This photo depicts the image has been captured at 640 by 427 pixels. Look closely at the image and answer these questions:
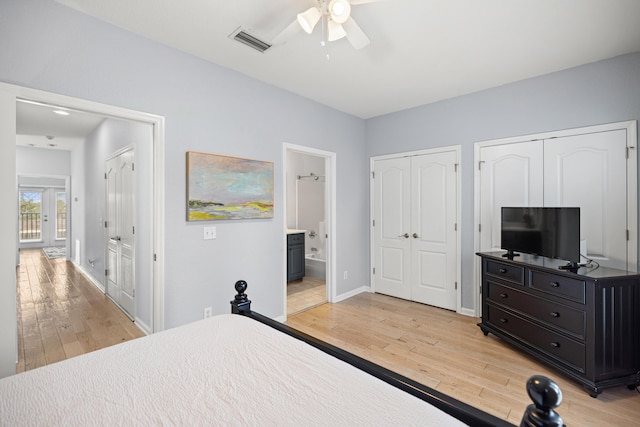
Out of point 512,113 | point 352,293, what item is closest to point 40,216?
point 352,293

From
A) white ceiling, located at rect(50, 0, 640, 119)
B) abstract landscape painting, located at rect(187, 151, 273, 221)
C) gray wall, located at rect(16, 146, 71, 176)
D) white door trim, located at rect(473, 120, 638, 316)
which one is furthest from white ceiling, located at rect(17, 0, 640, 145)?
gray wall, located at rect(16, 146, 71, 176)

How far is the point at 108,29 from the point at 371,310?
3.82m

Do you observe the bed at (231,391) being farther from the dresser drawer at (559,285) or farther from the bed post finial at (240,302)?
the dresser drawer at (559,285)

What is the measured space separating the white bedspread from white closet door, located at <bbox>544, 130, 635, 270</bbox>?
9.67 feet

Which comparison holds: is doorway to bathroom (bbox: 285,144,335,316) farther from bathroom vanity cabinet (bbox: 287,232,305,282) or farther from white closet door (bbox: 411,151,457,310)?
white closet door (bbox: 411,151,457,310)

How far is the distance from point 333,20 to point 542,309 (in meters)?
2.79

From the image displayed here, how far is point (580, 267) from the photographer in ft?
8.09

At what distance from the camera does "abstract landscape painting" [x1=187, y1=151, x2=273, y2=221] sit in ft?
8.66

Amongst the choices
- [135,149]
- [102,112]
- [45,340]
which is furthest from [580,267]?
[45,340]

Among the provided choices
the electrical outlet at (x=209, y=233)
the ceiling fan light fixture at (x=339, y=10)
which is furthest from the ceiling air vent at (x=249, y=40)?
the electrical outlet at (x=209, y=233)

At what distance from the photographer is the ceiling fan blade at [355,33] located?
185 centimetres

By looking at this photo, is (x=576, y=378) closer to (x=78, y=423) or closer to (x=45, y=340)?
(x=78, y=423)

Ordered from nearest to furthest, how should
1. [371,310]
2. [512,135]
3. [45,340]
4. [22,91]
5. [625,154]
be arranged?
[22,91]
[625,154]
[45,340]
[512,135]
[371,310]

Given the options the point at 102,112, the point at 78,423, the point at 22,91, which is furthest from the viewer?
the point at 102,112
